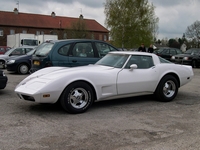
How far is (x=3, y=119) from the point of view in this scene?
518 centimetres

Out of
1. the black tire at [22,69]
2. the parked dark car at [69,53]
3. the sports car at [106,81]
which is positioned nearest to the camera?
the sports car at [106,81]

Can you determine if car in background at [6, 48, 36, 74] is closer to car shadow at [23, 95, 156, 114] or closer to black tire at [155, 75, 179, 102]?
car shadow at [23, 95, 156, 114]

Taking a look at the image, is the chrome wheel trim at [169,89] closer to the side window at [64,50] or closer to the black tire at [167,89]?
the black tire at [167,89]

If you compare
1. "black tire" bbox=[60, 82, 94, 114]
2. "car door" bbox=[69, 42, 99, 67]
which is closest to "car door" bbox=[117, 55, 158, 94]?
"black tire" bbox=[60, 82, 94, 114]

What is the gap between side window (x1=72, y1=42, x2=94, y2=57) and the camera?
896 centimetres

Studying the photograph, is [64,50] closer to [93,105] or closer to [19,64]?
[93,105]

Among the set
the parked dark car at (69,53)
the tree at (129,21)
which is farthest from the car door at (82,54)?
the tree at (129,21)

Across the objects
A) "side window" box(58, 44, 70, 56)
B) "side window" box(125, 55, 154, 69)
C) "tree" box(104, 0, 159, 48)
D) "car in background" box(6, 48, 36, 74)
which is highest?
"tree" box(104, 0, 159, 48)

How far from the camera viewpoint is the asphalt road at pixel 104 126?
397 centimetres

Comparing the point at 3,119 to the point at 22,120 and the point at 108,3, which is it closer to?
the point at 22,120

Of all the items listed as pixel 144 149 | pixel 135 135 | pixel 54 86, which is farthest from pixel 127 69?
pixel 144 149

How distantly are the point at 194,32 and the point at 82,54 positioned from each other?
52.9 meters

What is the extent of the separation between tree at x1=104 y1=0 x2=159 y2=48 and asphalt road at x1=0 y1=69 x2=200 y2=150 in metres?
27.7

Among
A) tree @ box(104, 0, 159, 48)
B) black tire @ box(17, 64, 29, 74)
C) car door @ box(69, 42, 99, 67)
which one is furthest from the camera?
tree @ box(104, 0, 159, 48)
